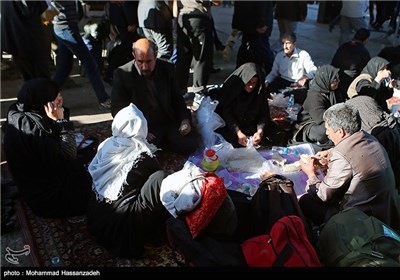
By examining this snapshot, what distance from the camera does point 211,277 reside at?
1.96 m

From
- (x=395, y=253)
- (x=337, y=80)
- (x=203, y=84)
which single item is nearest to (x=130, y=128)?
(x=395, y=253)

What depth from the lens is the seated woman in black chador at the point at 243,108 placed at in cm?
396

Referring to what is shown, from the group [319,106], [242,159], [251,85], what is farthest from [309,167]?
[251,85]

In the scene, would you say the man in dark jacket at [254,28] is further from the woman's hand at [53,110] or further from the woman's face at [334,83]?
the woman's hand at [53,110]

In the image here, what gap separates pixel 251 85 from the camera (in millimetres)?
3949

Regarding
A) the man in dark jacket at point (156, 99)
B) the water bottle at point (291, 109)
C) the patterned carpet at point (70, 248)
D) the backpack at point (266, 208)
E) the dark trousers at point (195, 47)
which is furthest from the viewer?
the dark trousers at point (195, 47)

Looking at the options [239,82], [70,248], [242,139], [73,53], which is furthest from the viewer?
[73,53]

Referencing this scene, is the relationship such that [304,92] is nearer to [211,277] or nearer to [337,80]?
[337,80]

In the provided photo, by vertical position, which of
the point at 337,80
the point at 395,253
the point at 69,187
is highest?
the point at 337,80

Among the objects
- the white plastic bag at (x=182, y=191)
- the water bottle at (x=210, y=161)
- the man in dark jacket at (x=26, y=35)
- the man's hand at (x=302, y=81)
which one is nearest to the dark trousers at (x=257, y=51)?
the man's hand at (x=302, y=81)

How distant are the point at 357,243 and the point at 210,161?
1.64 meters

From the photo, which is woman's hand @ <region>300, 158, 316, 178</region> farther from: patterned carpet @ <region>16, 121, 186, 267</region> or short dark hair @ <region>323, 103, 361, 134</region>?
patterned carpet @ <region>16, 121, 186, 267</region>

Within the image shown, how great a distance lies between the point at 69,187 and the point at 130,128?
786 mm

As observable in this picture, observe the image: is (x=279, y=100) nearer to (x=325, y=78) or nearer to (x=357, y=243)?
(x=325, y=78)
